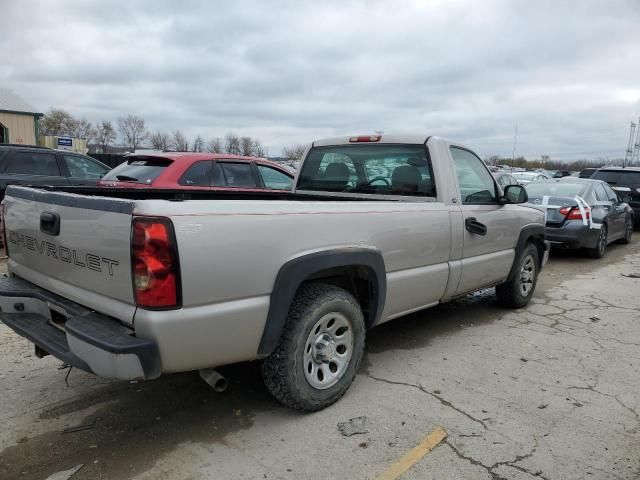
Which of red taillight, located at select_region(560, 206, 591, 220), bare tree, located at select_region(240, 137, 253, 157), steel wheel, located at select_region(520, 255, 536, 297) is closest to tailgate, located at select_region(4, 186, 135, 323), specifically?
steel wheel, located at select_region(520, 255, 536, 297)

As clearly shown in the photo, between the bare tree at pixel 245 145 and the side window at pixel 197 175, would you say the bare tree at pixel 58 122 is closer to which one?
the bare tree at pixel 245 145

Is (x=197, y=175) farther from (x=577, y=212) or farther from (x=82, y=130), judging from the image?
(x=82, y=130)

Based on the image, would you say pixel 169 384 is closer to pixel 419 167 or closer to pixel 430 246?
pixel 430 246

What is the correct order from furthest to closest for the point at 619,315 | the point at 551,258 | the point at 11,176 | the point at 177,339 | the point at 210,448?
the point at 551,258, the point at 11,176, the point at 619,315, the point at 210,448, the point at 177,339

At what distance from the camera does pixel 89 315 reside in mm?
2736

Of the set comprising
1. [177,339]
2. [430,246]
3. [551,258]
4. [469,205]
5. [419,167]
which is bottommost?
[551,258]

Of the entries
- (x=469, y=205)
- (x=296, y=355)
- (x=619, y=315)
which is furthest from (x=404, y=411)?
(x=619, y=315)

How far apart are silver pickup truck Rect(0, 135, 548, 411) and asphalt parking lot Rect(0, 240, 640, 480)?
398mm

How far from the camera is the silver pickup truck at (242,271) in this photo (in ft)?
8.09

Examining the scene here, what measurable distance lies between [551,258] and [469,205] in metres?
6.07

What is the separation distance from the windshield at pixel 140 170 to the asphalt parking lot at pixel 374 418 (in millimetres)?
2849

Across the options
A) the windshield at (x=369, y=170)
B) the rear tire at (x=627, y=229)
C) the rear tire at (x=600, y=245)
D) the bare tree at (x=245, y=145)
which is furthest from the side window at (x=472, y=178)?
the bare tree at (x=245, y=145)

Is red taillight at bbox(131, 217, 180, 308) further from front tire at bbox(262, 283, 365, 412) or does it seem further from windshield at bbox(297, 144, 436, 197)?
windshield at bbox(297, 144, 436, 197)

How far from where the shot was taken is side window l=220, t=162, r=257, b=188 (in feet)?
25.0
